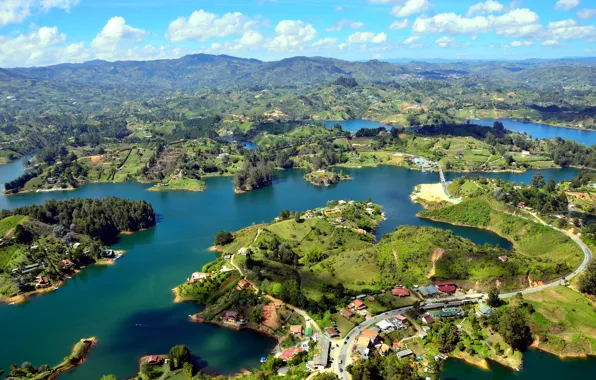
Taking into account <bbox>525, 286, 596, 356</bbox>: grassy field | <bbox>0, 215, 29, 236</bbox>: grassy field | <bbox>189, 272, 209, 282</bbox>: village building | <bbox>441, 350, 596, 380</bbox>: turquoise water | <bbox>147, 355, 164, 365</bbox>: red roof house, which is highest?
<bbox>0, 215, 29, 236</bbox>: grassy field

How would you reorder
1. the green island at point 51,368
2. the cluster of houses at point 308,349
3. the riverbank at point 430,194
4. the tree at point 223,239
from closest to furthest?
the cluster of houses at point 308,349
the green island at point 51,368
the tree at point 223,239
the riverbank at point 430,194

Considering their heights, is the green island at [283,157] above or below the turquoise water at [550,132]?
above

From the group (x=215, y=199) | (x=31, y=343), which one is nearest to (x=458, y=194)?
(x=215, y=199)

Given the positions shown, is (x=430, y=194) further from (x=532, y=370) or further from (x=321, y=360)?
(x=321, y=360)

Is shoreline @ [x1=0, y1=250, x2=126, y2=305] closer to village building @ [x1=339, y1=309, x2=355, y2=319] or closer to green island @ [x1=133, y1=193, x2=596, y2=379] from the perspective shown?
green island @ [x1=133, y1=193, x2=596, y2=379]

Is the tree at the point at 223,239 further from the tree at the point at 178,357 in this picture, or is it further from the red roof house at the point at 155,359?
the tree at the point at 178,357

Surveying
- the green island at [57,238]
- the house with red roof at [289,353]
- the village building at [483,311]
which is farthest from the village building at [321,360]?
the green island at [57,238]

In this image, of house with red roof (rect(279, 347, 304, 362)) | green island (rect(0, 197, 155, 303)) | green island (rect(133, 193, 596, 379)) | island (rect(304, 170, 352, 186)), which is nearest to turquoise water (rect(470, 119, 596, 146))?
island (rect(304, 170, 352, 186))
